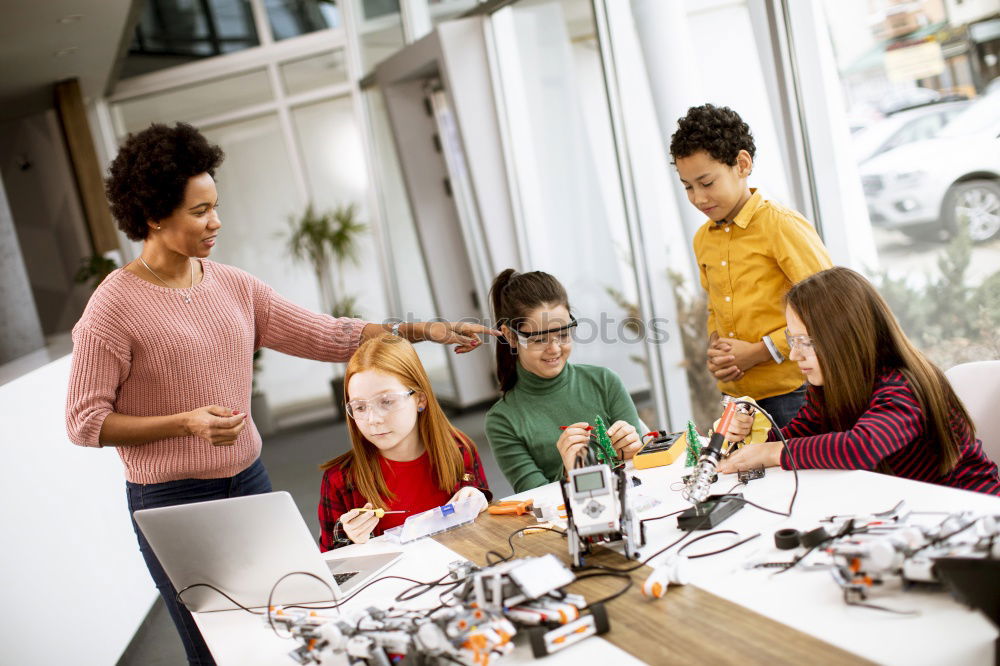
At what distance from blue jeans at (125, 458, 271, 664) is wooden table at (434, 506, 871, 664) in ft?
3.45

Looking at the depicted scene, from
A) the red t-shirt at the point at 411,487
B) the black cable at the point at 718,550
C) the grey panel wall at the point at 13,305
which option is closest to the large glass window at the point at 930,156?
the black cable at the point at 718,550

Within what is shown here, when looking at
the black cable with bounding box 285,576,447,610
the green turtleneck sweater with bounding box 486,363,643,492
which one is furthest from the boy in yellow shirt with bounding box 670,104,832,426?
the black cable with bounding box 285,576,447,610

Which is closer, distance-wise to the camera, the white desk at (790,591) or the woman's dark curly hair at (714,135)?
the white desk at (790,591)

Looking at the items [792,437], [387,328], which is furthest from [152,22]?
[792,437]

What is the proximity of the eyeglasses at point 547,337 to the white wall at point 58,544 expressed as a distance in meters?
1.85

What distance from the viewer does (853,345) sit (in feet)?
6.70

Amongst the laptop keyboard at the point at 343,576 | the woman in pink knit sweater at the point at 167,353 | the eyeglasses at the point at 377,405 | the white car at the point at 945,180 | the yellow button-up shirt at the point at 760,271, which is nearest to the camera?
the laptop keyboard at the point at 343,576

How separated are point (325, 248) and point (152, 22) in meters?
2.66

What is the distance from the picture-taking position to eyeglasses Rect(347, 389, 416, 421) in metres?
2.27

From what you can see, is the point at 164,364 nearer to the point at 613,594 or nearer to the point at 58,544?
the point at 613,594

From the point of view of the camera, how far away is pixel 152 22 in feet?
27.0

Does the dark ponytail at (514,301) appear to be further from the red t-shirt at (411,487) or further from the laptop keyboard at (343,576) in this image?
the laptop keyboard at (343,576)

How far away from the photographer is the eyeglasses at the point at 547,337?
2631mm

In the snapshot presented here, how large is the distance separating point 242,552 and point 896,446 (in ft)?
4.70
